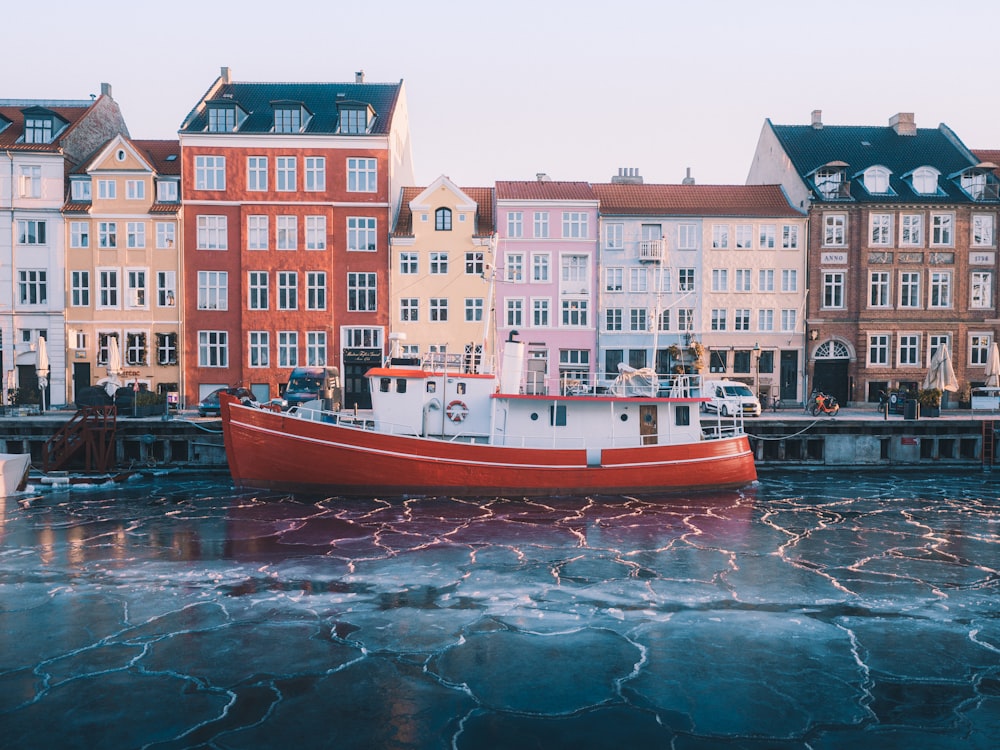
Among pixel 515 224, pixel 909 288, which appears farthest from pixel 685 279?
pixel 909 288

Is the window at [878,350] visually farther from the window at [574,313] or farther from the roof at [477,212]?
the roof at [477,212]

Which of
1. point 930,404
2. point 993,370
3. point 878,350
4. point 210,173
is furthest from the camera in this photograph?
point 878,350

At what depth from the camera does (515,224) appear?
143 ft

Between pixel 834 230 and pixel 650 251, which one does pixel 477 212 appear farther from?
pixel 834 230

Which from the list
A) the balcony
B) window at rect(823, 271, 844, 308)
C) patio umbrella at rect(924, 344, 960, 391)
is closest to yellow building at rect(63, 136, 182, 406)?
the balcony

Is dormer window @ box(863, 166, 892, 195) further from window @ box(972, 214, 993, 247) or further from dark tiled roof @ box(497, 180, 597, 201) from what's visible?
dark tiled roof @ box(497, 180, 597, 201)

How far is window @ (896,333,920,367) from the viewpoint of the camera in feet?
146

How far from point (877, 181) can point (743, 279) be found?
9.65 metres

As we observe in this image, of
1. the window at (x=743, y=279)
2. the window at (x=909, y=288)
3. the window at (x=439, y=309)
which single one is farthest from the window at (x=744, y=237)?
the window at (x=439, y=309)

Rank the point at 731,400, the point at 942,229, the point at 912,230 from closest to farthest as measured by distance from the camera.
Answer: the point at 731,400 → the point at 912,230 → the point at 942,229

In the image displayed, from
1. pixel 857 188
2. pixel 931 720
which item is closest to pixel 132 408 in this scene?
pixel 931 720

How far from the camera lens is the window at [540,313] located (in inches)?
1742

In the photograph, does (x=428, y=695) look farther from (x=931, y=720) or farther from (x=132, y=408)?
(x=132, y=408)

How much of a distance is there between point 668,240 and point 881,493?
66.4 feet
